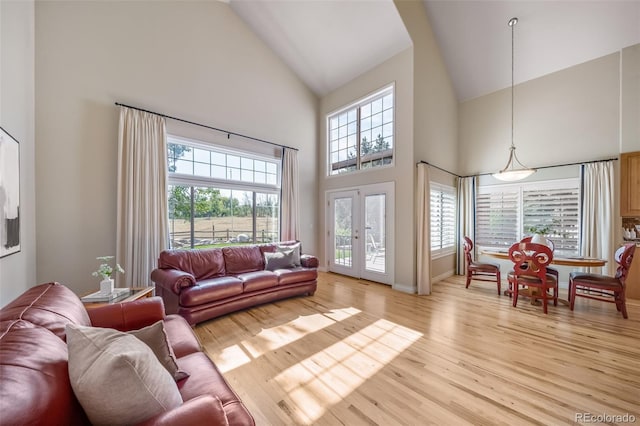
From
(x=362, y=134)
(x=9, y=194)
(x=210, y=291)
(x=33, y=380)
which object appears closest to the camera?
(x=33, y=380)

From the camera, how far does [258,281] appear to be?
131 inches

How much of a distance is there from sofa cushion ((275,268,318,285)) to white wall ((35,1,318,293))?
232 cm

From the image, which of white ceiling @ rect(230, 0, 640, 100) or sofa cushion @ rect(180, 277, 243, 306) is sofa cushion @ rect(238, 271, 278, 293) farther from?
white ceiling @ rect(230, 0, 640, 100)

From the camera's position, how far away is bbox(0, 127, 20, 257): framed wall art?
69.4 inches

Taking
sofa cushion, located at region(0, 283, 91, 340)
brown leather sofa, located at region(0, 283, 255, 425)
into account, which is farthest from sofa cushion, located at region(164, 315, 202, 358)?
sofa cushion, located at region(0, 283, 91, 340)

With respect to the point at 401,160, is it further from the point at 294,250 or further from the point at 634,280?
the point at 634,280

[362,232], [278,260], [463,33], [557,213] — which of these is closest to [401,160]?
[362,232]

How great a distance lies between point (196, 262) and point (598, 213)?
6.45m

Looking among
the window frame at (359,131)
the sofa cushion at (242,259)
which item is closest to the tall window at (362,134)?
the window frame at (359,131)

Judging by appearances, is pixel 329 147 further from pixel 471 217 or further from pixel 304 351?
pixel 304 351

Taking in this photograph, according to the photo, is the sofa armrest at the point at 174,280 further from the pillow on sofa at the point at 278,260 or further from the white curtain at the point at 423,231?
the white curtain at the point at 423,231

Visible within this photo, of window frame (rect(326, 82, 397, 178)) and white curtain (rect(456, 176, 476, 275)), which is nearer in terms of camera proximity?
window frame (rect(326, 82, 397, 178))

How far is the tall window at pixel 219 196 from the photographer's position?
3.94m

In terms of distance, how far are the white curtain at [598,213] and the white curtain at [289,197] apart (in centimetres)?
516
